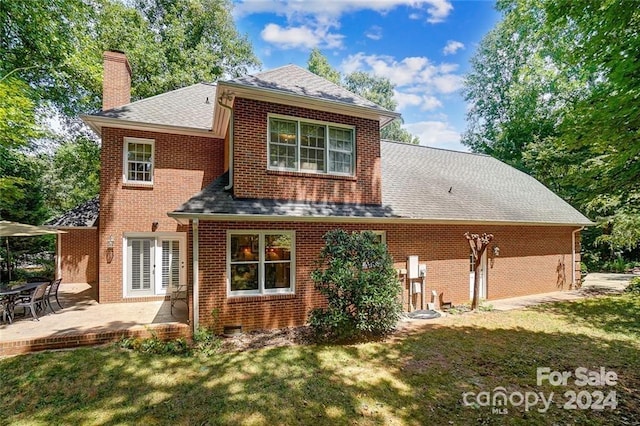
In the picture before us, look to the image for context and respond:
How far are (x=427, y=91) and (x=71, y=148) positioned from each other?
21.7 m

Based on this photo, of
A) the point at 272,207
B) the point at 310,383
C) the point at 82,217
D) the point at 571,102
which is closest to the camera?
the point at 310,383

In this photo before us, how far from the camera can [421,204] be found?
10977mm

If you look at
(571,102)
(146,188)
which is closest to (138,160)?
(146,188)

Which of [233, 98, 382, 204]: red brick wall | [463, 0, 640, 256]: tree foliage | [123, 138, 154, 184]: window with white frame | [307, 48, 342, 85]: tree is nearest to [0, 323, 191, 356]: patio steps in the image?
[233, 98, 382, 204]: red brick wall

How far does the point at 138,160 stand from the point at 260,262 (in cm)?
670

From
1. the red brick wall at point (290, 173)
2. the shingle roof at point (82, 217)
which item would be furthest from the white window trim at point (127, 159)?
the red brick wall at point (290, 173)

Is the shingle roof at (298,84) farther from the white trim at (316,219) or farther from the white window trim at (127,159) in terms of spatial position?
the white window trim at (127,159)

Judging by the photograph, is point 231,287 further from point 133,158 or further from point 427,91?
point 427,91

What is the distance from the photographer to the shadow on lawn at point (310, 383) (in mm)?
4449

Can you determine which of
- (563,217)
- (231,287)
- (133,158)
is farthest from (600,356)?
(133,158)

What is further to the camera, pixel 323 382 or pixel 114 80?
pixel 114 80

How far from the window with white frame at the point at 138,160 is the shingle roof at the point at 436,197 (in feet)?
13.8

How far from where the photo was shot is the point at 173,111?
1182 centimetres

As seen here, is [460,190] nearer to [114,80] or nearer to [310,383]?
[310,383]
